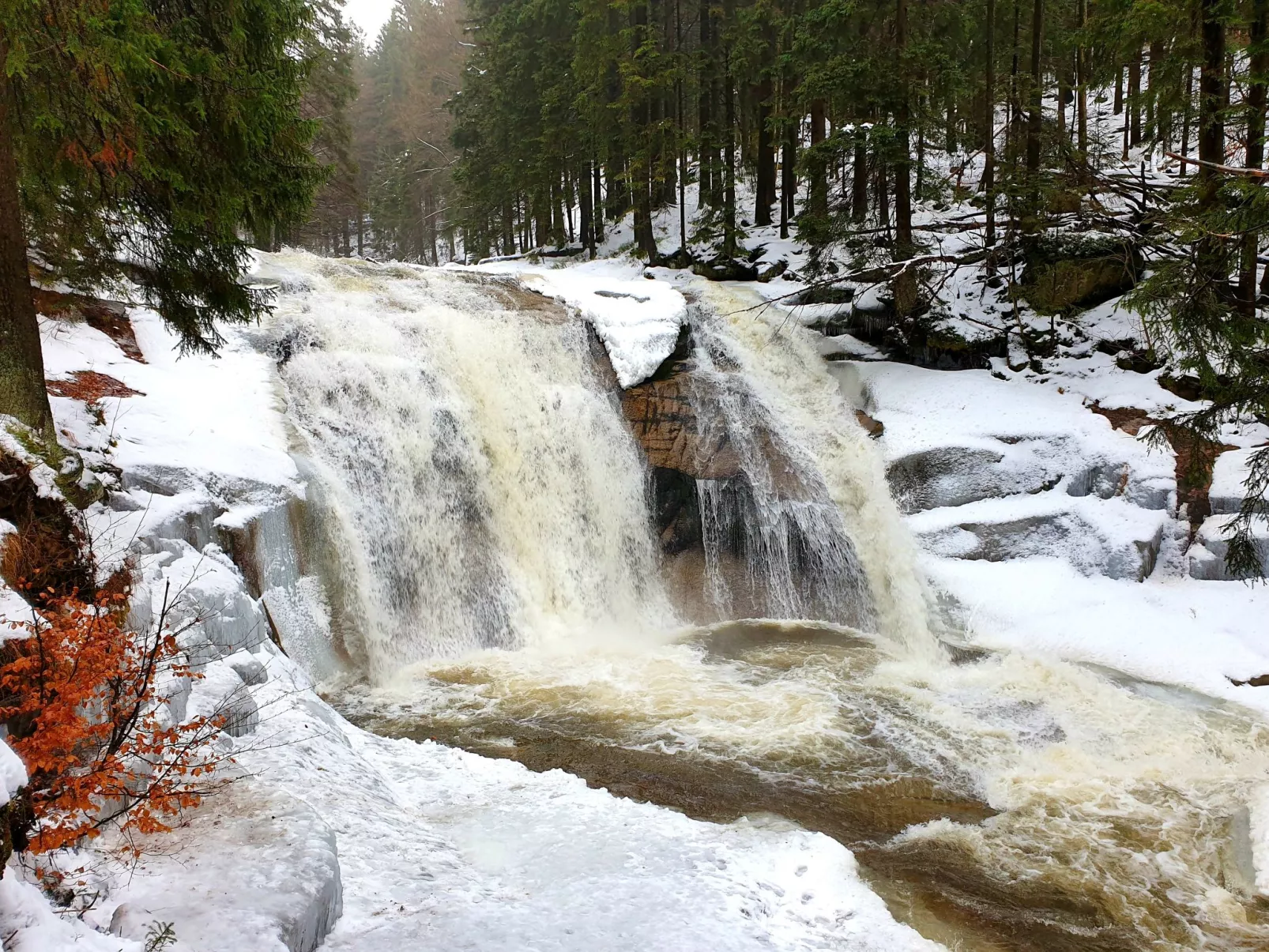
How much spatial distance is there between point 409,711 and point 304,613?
160cm

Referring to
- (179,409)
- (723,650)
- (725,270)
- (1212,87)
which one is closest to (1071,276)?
(1212,87)

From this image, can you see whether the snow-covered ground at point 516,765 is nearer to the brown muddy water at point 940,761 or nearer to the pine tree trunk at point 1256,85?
the brown muddy water at point 940,761

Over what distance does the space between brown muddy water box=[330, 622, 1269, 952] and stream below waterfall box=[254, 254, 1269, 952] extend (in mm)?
31

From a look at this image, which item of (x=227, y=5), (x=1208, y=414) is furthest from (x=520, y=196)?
(x=1208, y=414)

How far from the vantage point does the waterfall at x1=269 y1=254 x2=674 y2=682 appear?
391 inches

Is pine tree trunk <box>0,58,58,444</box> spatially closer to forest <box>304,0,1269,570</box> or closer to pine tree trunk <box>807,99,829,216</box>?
forest <box>304,0,1269,570</box>

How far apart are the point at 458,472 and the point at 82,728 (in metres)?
7.66

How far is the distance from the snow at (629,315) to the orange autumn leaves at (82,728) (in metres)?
9.52

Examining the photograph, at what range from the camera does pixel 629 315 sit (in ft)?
45.5

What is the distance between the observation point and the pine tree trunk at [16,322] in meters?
6.04

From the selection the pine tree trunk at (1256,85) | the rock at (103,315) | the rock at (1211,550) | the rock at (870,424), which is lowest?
the rock at (1211,550)

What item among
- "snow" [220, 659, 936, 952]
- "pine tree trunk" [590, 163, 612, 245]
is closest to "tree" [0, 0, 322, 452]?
"snow" [220, 659, 936, 952]

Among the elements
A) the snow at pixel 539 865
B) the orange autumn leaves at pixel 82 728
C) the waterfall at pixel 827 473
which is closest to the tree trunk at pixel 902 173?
the waterfall at pixel 827 473

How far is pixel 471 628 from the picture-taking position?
33.9 ft
